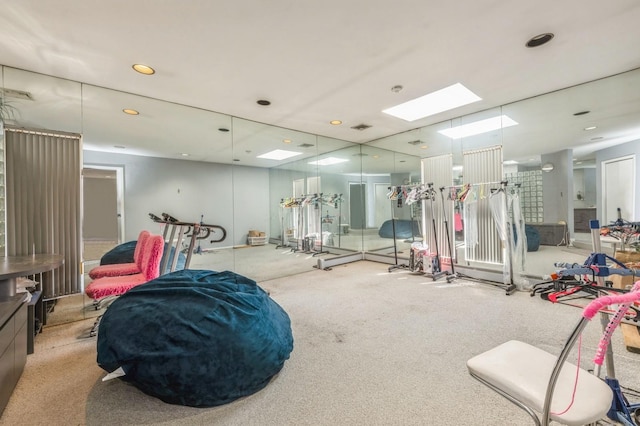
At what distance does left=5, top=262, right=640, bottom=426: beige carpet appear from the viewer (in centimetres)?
161

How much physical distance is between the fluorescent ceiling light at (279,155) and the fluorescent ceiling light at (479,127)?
2932 mm

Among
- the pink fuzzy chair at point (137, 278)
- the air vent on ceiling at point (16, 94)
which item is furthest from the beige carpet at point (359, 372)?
the air vent on ceiling at point (16, 94)

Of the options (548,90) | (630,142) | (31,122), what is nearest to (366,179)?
(548,90)

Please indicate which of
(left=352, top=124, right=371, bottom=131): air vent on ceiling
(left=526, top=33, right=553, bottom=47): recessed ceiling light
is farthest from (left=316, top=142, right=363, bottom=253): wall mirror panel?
(left=526, top=33, right=553, bottom=47): recessed ceiling light

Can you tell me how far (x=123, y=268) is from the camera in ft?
10.7

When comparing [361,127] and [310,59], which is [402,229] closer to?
[361,127]

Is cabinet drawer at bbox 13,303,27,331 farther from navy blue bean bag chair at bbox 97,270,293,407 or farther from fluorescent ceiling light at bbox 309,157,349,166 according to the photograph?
fluorescent ceiling light at bbox 309,157,349,166

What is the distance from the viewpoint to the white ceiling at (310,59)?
206 cm

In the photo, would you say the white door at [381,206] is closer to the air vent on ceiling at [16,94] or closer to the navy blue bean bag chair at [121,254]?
the navy blue bean bag chair at [121,254]

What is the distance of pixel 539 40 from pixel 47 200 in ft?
17.4

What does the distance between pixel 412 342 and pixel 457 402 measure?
0.75 meters

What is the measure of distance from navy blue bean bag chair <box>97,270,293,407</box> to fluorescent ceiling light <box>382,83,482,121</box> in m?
3.47

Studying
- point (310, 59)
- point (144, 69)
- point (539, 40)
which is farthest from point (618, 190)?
point (144, 69)

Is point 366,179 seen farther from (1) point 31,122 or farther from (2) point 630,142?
(1) point 31,122
